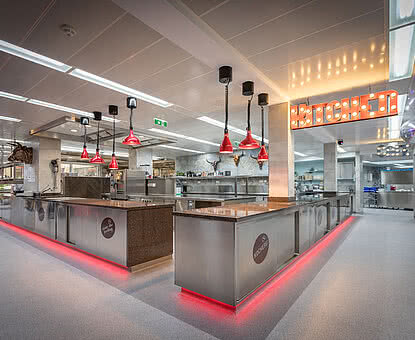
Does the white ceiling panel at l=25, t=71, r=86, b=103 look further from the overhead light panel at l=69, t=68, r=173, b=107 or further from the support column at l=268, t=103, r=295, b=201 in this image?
the support column at l=268, t=103, r=295, b=201

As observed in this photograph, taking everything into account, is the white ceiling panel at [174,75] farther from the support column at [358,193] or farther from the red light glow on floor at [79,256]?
the support column at [358,193]

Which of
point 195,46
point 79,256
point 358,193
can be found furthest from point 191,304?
point 358,193

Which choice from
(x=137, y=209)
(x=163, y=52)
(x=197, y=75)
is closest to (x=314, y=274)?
(x=137, y=209)

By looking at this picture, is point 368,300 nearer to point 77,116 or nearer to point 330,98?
point 330,98

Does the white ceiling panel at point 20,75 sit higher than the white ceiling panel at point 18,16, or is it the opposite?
the white ceiling panel at point 18,16

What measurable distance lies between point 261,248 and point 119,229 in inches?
86.8

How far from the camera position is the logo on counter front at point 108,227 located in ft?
Answer: 13.3

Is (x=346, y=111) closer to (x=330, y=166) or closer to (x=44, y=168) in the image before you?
(x=330, y=166)

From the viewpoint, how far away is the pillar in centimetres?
830

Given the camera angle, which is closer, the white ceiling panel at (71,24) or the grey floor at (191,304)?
the grey floor at (191,304)

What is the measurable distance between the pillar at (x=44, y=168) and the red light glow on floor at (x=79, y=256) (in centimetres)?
231

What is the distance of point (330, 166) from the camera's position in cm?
1073

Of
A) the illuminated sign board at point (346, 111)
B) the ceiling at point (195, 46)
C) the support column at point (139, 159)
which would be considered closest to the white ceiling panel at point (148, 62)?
the ceiling at point (195, 46)

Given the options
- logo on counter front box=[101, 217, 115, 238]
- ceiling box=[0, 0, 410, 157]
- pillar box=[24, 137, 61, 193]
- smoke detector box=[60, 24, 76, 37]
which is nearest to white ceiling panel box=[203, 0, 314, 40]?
ceiling box=[0, 0, 410, 157]
